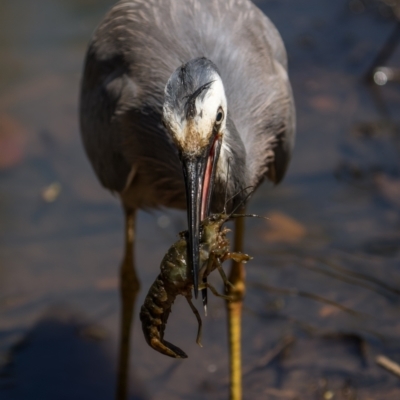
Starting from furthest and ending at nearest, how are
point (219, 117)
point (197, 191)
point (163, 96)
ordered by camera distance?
point (163, 96)
point (219, 117)
point (197, 191)

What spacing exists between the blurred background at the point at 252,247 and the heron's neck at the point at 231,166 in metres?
1.42

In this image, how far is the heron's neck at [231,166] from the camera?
130 inches

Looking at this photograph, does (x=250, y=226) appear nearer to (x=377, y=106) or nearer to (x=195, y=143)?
(x=377, y=106)

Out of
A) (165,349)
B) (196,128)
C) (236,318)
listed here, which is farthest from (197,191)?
(236,318)

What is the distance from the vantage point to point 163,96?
3814mm

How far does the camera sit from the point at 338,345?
474 cm

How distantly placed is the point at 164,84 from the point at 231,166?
2.13 ft

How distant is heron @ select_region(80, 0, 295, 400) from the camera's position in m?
3.84

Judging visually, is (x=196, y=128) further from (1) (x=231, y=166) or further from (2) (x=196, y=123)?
(1) (x=231, y=166)

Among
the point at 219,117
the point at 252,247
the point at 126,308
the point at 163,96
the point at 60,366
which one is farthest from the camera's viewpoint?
the point at 252,247

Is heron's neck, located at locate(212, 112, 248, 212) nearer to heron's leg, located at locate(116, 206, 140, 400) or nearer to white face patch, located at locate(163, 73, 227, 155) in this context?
white face patch, located at locate(163, 73, 227, 155)

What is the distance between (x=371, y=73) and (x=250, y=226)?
197 cm

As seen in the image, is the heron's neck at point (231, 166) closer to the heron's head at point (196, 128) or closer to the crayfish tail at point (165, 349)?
the heron's head at point (196, 128)

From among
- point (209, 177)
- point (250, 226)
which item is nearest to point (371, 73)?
point (250, 226)
